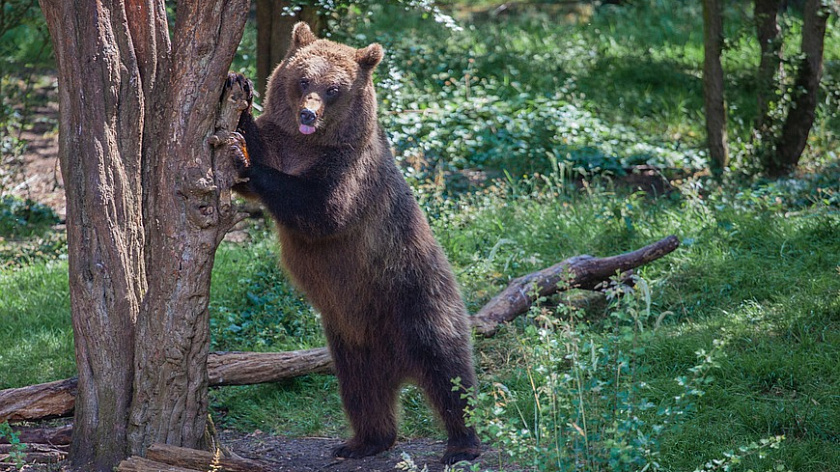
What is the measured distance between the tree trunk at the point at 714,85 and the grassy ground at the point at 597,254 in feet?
0.74

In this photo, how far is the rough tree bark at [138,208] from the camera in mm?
4195

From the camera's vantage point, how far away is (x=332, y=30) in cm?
851

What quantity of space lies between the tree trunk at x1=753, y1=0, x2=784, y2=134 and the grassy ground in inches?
18.3

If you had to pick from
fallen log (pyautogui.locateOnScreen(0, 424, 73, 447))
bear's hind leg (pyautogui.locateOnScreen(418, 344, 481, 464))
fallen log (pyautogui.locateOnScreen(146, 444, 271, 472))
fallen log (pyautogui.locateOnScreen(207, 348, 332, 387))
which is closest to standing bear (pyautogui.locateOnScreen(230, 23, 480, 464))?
bear's hind leg (pyautogui.locateOnScreen(418, 344, 481, 464))

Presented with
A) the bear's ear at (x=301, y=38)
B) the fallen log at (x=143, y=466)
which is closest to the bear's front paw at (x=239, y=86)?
the bear's ear at (x=301, y=38)

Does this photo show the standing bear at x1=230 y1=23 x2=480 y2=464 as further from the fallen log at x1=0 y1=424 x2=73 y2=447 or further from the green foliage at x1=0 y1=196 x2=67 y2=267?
the green foliage at x1=0 y1=196 x2=67 y2=267

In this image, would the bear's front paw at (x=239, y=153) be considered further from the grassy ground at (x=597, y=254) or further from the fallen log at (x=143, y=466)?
the grassy ground at (x=597, y=254)

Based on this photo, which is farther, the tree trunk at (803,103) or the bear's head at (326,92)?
the tree trunk at (803,103)

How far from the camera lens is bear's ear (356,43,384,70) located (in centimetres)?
537

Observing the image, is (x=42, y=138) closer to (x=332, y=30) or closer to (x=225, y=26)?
(x=332, y=30)

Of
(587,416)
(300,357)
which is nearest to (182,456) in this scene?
(300,357)

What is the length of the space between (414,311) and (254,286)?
2.37 metres

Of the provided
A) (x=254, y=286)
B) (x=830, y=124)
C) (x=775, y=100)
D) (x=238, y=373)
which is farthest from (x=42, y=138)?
(x=830, y=124)

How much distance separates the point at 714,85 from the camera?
9523mm
